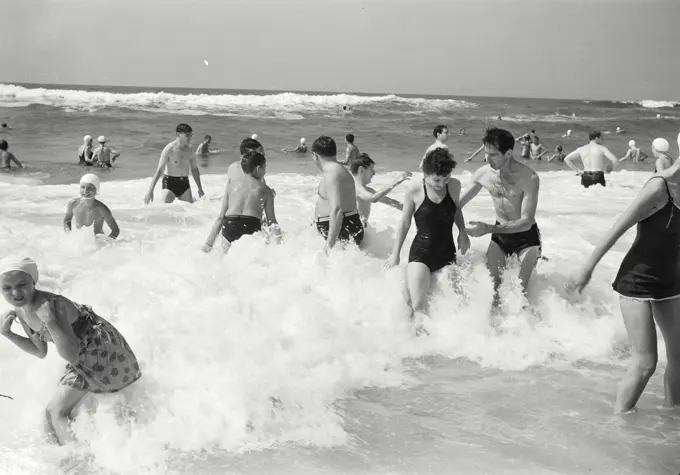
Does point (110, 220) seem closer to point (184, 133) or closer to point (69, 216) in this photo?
point (69, 216)

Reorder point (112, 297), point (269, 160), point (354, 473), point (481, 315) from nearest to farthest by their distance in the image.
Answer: point (354, 473) < point (112, 297) < point (481, 315) < point (269, 160)

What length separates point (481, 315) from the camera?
5590 mm

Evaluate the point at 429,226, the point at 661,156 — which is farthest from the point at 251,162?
the point at 661,156

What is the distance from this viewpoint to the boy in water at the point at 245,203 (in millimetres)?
6328

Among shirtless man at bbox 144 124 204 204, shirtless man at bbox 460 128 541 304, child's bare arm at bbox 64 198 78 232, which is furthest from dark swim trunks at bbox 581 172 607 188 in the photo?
child's bare arm at bbox 64 198 78 232

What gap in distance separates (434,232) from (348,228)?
1.40 metres

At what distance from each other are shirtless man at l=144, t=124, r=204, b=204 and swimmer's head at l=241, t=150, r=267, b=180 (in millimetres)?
2811

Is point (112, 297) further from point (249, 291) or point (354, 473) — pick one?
point (354, 473)

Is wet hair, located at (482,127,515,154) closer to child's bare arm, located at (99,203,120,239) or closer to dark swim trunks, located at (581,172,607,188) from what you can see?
child's bare arm, located at (99,203,120,239)

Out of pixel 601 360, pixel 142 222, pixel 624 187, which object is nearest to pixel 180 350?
pixel 601 360

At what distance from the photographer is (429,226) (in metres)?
5.25

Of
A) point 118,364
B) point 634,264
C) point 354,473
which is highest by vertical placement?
point 634,264

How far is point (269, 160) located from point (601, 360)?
15519 millimetres

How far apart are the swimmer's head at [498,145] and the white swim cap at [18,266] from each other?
338 cm
